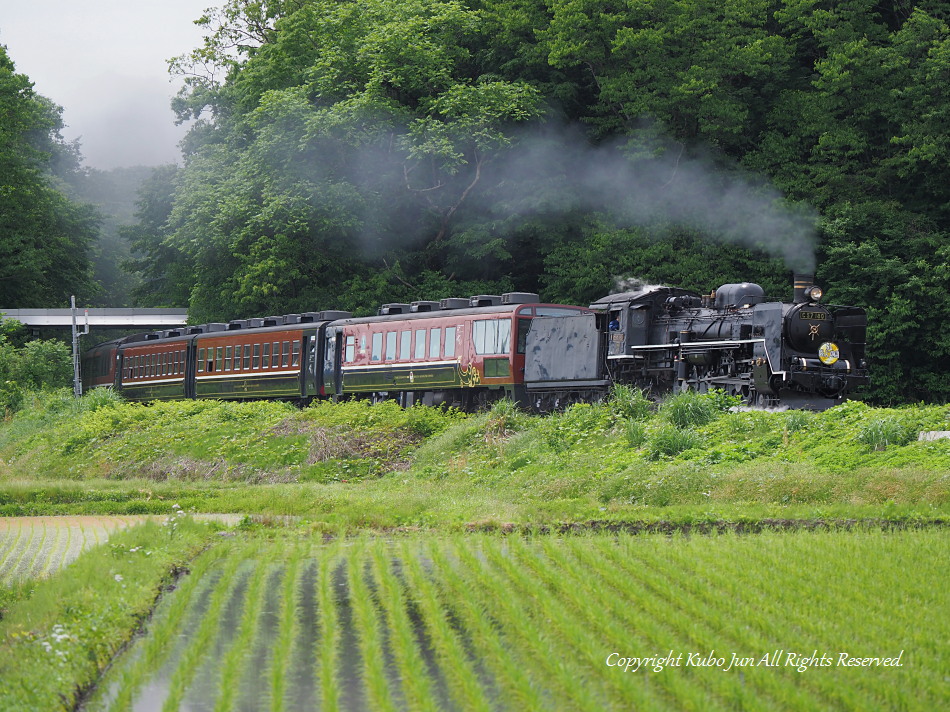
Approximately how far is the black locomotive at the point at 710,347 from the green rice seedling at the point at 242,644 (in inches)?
535

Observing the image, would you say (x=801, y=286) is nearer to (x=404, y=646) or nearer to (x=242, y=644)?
(x=404, y=646)

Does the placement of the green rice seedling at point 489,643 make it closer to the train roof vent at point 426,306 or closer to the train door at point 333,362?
the train roof vent at point 426,306

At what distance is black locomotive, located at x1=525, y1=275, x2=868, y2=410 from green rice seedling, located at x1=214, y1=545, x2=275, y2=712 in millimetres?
13577

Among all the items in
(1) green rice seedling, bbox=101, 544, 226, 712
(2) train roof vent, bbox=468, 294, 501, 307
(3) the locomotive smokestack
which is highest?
(3) the locomotive smokestack

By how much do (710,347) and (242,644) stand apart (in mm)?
16767

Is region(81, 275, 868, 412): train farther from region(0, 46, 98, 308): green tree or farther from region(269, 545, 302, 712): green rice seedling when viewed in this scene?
region(0, 46, 98, 308): green tree

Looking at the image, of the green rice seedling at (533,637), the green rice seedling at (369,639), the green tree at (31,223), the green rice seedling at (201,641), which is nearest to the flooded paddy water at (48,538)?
the green rice seedling at (201,641)

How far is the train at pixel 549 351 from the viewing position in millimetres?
22203

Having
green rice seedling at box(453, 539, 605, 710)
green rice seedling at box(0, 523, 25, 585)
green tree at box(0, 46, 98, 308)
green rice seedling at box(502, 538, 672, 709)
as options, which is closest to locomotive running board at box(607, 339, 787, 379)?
green rice seedling at box(502, 538, 672, 709)

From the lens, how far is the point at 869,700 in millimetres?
6027

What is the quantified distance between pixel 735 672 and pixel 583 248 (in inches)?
1310

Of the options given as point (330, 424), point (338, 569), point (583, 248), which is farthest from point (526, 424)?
point (583, 248)

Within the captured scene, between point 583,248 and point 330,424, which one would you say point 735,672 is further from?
point 583,248

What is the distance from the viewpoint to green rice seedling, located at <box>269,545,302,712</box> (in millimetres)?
6515
